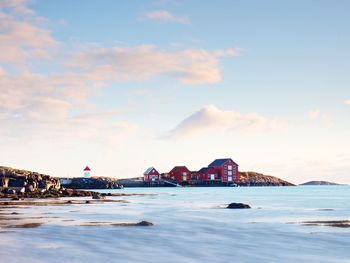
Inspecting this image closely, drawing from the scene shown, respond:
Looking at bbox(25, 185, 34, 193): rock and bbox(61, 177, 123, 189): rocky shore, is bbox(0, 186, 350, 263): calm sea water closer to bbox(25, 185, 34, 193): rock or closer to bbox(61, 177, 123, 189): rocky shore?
bbox(25, 185, 34, 193): rock

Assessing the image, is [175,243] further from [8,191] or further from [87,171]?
[87,171]

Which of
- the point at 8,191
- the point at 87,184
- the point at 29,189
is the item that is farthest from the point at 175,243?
the point at 87,184

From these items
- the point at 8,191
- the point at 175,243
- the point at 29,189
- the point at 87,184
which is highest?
the point at 87,184

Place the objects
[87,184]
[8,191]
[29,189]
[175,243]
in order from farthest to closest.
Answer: [87,184] < [29,189] < [8,191] < [175,243]

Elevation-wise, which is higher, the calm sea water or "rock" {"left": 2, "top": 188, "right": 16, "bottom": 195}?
"rock" {"left": 2, "top": 188, "right": 16, "bottom": 195}

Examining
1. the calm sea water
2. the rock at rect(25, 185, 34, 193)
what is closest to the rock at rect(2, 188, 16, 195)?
the rock at rect(25, 185, 34, 193)

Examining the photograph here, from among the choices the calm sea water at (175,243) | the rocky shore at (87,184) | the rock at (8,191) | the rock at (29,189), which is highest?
the rocky shore at (87,184)

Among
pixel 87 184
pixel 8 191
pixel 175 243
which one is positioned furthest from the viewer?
pixel 87 184

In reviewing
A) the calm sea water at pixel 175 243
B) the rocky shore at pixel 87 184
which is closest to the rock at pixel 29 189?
the calm sea water at pixel 175 243

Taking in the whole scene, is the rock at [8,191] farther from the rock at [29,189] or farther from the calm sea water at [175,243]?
the calm sea water at [175,243]

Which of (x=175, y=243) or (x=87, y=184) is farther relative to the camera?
(x=87, y=184)

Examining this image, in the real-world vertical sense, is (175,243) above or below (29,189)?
below

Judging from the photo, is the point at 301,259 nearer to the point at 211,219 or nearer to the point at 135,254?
the point at 135,254

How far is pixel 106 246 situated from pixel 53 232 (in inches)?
238
